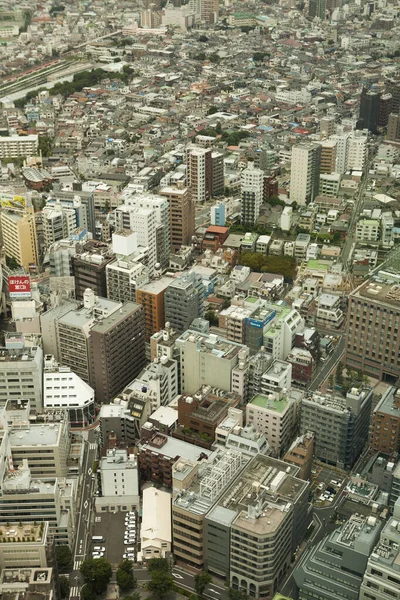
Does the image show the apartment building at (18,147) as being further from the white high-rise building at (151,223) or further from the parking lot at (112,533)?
the parking lot at (112,533)

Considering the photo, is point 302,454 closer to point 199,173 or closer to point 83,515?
point 83,515

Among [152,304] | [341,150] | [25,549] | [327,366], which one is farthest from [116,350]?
[341,150]

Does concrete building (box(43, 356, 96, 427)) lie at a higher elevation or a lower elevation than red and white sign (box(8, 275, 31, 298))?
lower

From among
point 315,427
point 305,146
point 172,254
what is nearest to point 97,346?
point 315,427

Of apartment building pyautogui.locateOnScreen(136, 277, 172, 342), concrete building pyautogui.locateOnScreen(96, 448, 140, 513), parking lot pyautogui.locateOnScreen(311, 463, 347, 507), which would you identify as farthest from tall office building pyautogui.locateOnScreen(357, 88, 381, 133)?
concrete building pyautogui.locateOnScreen(96, 448, 140, 513)

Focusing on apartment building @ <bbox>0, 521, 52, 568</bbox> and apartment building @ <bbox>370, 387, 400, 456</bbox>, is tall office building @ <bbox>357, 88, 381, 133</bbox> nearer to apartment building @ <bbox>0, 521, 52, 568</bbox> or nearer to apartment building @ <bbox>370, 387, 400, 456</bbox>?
apartment building @ <bbox>370, 387, 400, 456</bbox>

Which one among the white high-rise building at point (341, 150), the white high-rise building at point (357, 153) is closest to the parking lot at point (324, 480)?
the white high-rise building at point (341, 150)
